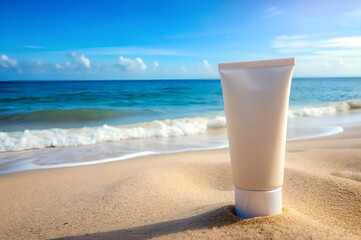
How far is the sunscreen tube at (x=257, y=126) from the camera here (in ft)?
3.83

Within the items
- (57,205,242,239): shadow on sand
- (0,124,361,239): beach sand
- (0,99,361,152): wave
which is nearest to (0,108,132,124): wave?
(0,99,361,152): wave

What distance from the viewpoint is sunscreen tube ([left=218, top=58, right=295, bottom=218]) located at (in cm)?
117

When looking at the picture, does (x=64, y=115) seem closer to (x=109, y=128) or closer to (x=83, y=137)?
(x=109, y=128)

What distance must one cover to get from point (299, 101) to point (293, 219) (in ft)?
50.4

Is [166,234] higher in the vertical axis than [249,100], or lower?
lower

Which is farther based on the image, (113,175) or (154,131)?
(154,131)

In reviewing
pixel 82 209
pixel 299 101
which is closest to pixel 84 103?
pixel 299 101

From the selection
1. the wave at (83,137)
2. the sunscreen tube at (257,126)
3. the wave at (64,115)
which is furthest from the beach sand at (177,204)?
the wave at (64,115)

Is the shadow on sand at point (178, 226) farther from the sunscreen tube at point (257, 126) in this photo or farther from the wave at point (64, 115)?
the wave at point (64, 115)

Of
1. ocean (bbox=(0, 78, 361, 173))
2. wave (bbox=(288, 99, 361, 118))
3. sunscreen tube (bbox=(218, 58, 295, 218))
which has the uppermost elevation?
sunscreen tube (bbox=(218, 58, 295, 218))

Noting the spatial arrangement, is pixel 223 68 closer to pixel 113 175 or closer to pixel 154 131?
pixel 113 175

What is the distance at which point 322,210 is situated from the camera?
158 centimetres

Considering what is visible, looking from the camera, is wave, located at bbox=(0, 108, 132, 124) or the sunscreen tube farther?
wave, located at bbox=(0, 108, 132, 124)

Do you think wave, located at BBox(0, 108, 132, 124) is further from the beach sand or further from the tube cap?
the tube cap
